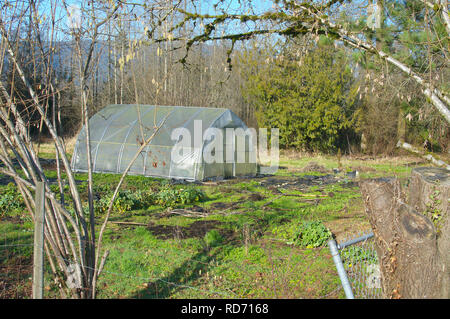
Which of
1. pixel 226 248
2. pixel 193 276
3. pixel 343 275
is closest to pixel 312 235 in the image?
pixel 226 248

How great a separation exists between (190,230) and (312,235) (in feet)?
7.40

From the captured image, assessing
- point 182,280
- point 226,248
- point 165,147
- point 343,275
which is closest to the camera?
point 343,275

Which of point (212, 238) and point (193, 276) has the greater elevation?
point (212, 238)

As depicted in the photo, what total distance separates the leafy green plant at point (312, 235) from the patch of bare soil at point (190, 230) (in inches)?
46.0

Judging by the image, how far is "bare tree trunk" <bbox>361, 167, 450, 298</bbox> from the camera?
334 cm

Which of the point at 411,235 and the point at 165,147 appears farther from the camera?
the point at 165,147

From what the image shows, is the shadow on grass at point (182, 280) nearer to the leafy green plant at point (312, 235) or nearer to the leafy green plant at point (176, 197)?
the leafy green plant at point (312, 235)

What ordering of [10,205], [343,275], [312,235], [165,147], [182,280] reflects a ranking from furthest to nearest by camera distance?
[165,147] < [10,205] < [312,235] < [182,280] < [343,275]

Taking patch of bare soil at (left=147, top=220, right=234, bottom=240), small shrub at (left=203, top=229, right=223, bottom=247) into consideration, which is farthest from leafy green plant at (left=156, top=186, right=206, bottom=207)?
small shrub at (left=203, top=229, right=223, bottom=247)

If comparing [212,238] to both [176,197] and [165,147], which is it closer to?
[176,197]

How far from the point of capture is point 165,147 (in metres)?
14.8

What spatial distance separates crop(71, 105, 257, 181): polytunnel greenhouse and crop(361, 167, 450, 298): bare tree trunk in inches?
424
